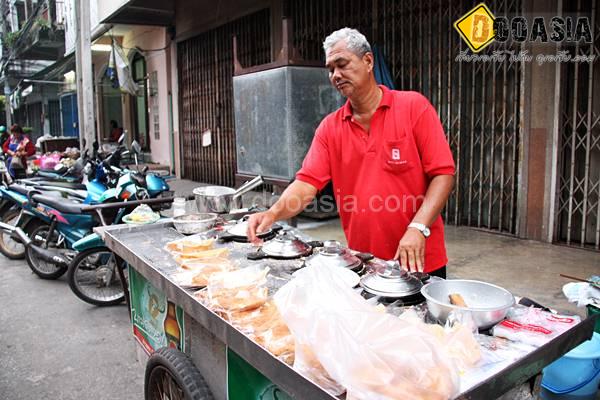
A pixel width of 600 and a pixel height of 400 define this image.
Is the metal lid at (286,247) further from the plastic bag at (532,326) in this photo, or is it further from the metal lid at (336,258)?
the plastic bag at (532,326)

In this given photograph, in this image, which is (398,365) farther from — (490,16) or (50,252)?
(490,16)

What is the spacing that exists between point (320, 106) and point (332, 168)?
3.06 metres

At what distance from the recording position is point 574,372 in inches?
94.0

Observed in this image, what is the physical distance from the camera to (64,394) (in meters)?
3.06

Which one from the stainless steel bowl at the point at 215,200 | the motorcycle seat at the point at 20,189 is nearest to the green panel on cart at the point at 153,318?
the stainless steel bowl at the point at 215,200

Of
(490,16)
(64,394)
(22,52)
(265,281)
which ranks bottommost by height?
(64,394)

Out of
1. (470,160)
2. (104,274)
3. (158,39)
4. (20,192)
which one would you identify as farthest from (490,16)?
(158,39)

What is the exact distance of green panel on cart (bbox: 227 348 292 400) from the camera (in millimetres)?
1656

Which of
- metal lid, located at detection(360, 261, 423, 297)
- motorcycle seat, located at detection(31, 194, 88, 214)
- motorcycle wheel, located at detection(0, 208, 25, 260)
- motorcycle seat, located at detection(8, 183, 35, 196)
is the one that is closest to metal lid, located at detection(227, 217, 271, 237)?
metal lid, located at detection(360, 261, 423, 297)

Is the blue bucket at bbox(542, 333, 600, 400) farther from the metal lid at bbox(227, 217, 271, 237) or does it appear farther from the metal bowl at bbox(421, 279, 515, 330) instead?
the metal lid at bbox(227, 217, 271, 237)

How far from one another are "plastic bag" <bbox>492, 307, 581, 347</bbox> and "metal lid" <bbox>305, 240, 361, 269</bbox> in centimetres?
62

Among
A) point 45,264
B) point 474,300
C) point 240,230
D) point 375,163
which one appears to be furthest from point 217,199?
point 45,264

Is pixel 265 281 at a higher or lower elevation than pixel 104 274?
higher

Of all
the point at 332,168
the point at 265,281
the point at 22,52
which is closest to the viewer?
the point at 265,281
